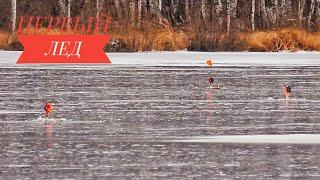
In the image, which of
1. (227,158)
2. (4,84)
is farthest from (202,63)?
(227,158)

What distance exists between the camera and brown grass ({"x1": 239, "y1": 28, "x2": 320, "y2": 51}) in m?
47.3

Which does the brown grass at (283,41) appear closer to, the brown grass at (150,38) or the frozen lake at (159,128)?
the brown grass at (150,38)

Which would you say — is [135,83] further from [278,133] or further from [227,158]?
[227,158]

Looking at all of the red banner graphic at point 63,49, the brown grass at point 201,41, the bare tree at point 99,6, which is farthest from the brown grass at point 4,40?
the bare tree at point 99,6

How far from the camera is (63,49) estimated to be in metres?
43.8

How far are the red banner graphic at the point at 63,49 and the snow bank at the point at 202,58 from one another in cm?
50

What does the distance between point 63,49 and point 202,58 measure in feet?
19.7

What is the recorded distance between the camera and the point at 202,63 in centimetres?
3675

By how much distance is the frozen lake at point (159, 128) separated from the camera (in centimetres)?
1191

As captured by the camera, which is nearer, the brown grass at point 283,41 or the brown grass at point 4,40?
the brown grass at point 4,40

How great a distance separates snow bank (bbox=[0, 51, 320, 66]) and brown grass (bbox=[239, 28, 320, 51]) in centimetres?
230

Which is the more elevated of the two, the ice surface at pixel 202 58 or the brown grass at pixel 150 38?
the brown grass at pixel 150 38

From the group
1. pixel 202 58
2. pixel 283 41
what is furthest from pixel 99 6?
pixel 202 58

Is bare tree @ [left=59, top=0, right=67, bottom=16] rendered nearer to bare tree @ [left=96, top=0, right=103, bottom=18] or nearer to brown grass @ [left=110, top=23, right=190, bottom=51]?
bare tree @ [left=96, top=0, right=103, bottom=18]
